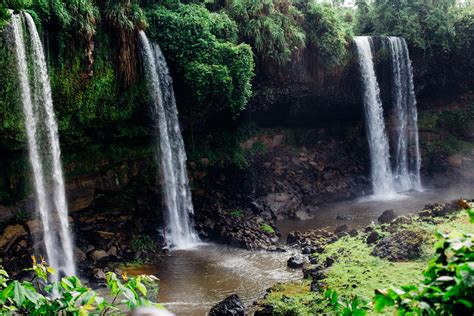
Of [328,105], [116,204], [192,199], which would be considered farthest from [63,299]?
[328,105]

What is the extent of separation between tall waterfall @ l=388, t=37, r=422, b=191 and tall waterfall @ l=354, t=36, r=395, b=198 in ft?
2.46

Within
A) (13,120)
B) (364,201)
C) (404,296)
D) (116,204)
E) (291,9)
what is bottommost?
→ (364,201)

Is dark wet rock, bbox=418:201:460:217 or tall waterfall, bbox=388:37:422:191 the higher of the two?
tall waterfall, bbox=388:37:422:191

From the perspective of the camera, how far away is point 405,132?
25094mm

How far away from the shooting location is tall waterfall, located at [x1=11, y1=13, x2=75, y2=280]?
12.8 meters

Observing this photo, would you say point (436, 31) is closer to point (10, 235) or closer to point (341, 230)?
point (341, 230)

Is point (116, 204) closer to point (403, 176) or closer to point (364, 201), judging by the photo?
point (364, 201)

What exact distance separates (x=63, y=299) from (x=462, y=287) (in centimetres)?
254

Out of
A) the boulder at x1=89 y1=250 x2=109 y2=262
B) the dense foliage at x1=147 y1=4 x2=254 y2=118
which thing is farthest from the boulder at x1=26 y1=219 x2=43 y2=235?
the dense foliage at x1=147 y1=4 x2=254 y2=118

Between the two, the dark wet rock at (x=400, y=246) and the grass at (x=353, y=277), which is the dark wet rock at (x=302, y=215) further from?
the dark wet rock at (x=400, y=246)

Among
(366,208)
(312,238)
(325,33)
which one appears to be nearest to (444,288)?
(312,238)

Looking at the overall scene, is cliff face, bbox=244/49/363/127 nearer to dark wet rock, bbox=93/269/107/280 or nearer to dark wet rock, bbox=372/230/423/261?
dark wet rock, bbox=372/230/423/261

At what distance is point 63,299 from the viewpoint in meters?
3.32

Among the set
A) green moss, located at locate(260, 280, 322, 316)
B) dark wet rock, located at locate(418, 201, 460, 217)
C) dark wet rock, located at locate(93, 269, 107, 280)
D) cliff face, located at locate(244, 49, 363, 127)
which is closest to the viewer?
green moss, located at locate(260, 280, 322, 316)
